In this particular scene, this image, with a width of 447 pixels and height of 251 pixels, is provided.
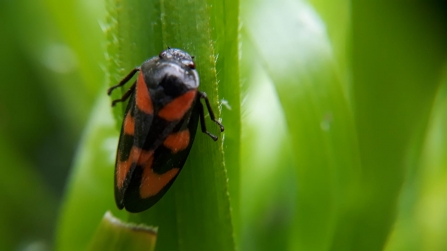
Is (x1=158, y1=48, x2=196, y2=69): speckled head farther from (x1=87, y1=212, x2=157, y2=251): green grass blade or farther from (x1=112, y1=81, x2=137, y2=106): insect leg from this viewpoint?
(x1=87, y1=212, x2=157, y2=251): green grass blade

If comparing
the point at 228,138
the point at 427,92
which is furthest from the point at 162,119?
the point at 427,92

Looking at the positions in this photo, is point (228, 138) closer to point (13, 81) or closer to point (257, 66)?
point (257, 66)

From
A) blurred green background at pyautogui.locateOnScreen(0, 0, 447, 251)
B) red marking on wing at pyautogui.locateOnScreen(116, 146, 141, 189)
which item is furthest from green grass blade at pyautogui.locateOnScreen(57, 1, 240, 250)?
red marking on wing at pyautogui.locateOnScreen(116, 146, 141, 189)

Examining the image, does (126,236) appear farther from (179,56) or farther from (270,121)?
(270,121)

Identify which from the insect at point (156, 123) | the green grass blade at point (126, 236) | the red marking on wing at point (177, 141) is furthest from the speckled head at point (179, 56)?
the green grass blade at point (126, 236)

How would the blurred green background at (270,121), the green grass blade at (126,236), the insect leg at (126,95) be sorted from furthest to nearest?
the insect leg at (126,95) < the blurred green background at (270,121) < the green grass blade at (126,236)

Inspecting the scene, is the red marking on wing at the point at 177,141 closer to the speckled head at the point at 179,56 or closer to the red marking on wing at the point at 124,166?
the red marking on wing at the point at 124,166

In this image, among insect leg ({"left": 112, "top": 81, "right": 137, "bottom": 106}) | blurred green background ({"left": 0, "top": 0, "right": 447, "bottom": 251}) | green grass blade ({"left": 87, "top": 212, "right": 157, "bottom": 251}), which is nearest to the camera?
green grass blade ({"left": 87, "top": 212, "right": 157, "bottom": 251})
